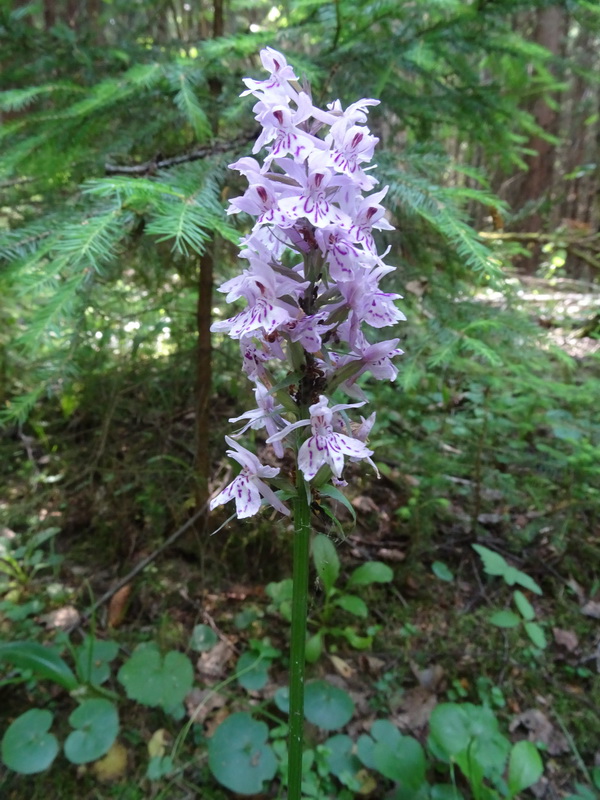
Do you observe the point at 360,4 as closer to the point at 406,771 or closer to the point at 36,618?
the point at 406,771

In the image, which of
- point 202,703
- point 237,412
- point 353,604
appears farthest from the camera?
point 237,412

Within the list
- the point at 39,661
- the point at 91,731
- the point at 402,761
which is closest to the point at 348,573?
the point at 402,761

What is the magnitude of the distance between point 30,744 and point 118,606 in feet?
2.50

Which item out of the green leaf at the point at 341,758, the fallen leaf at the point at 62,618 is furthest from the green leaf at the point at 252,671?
the fallen leaf at the point at 62,618

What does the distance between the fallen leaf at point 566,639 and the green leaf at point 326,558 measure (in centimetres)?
119

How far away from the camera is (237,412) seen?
3209mm

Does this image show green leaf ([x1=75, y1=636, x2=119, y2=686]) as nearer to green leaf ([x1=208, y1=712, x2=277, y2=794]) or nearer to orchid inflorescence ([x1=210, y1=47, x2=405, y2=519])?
green leaf ([x1=208, y1=712, x2=277, y2=794])

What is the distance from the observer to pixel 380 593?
8.99 feet

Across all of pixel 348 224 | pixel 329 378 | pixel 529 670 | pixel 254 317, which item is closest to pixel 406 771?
pixel 529 670

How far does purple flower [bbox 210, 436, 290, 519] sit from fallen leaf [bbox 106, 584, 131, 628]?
1.83 m

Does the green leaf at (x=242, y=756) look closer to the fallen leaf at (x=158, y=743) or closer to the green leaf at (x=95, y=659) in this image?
the fallen leaf at (x=158, y=743)

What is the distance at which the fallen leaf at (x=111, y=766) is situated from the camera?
1.98m

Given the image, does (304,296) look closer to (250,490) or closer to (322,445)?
(322,445)

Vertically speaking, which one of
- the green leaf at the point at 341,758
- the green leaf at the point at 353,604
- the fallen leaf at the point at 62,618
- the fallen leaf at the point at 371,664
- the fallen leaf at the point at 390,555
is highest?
the green leaf at the point at 353,604
